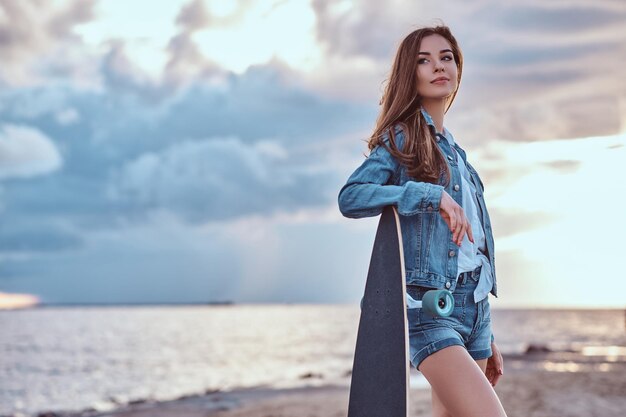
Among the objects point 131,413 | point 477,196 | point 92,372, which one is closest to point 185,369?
point 92,372

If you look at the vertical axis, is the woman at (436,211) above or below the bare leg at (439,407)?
above

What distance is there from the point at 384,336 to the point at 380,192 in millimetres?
525

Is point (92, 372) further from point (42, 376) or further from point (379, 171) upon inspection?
point (379, 171)

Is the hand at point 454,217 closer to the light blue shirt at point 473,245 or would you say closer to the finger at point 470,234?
the finger at point 470,234

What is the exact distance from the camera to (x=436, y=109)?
2865mm

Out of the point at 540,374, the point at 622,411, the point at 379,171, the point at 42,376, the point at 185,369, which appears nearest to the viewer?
the point at 379,171

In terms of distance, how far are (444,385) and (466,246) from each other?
1.75ft

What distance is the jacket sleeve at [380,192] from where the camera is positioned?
249 centimetres

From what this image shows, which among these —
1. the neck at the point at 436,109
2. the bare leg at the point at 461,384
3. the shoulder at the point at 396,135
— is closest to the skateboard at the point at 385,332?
the bare leg at the point at 461,384

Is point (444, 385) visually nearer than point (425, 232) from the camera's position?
Yes

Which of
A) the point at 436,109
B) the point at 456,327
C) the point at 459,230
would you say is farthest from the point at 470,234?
the point at 436,109

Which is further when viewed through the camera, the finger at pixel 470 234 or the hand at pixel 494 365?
the hand at pixel 494 365

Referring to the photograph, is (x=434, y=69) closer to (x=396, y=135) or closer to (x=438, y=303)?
(x=396, y=135)

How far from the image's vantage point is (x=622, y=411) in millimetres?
12383
